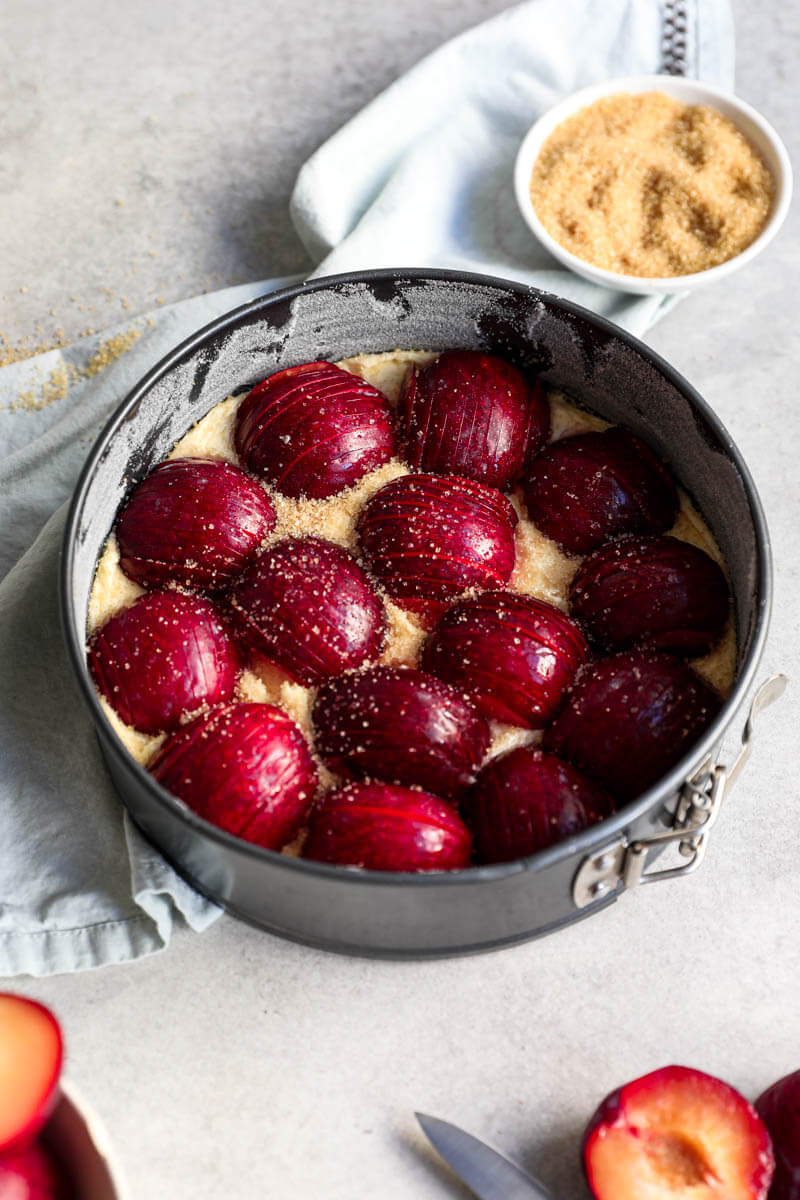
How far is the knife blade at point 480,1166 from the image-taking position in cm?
104

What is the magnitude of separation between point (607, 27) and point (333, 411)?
2.43 feet

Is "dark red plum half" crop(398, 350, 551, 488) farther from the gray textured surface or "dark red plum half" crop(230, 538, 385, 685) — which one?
the gray textured surface

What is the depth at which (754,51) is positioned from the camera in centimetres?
179

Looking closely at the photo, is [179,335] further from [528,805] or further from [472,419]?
[528,805]

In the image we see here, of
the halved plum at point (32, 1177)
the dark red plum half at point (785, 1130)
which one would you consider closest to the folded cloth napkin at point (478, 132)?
the dark red plum half at point (785, 1130)

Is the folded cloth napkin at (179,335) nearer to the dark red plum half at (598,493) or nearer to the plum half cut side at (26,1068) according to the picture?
the plum half cut side at (26,1068)

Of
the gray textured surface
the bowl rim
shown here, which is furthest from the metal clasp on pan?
the gray textured surface

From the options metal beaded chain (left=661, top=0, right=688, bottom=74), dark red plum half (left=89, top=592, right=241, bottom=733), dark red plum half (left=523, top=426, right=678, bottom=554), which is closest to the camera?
dark red plum half (left=89, top=592, right=241, bottom=733)

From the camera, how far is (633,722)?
1098 millimetres

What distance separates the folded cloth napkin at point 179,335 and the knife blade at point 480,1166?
0.28 m

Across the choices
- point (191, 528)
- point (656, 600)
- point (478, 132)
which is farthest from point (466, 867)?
point (478, 132)

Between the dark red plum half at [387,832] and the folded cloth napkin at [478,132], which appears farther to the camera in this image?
the folded cloth napkin at [478,132]

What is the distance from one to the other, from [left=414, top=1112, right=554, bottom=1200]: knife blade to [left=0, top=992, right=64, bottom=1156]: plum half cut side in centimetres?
33

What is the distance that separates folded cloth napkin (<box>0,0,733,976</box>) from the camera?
1.17 meters
